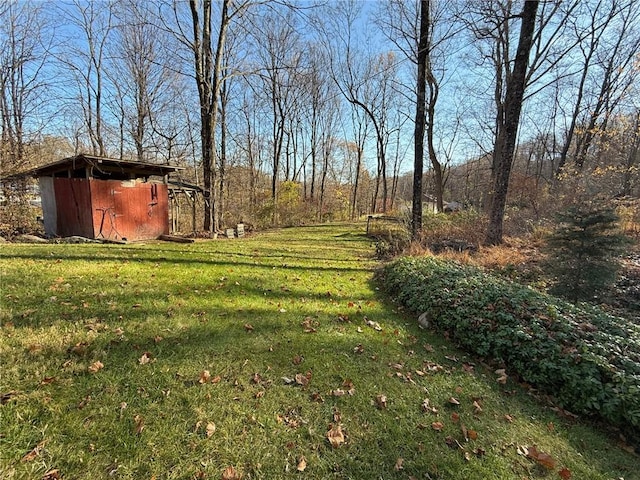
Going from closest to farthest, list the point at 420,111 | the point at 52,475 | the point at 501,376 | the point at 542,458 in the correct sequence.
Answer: the point at 52,475 < the point at 542,458 < the point at 501,376 < the point at 420,111

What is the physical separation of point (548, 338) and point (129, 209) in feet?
38.9

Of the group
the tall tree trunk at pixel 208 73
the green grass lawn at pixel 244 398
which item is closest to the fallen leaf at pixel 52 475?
the green grass lawn at pixel 244 398

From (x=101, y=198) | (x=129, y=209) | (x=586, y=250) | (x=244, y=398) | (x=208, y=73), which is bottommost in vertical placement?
(x=244, y=398)

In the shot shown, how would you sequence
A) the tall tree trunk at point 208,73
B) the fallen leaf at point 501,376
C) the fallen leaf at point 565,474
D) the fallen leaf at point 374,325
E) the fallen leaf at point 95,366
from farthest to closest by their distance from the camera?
the tall tree trunk at point 208,73 < the fallen leaf at point 374,325 < the fallen leaf at point 501,376 < the fallen leaf at point 95,366 < the fallen leaf at point 565,474

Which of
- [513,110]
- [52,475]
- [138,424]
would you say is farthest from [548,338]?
[513,110]

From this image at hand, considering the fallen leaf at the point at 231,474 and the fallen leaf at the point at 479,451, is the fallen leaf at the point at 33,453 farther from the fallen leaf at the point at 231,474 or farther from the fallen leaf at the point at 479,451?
the fallen leaf at the point at 479,451

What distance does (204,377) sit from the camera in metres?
2.69

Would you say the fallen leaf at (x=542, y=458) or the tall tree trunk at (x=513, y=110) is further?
the tall tree trunk at (x=513, y=110)

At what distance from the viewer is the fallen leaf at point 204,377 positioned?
2.65 meters

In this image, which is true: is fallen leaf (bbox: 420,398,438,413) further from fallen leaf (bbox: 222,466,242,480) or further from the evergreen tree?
the evergreen tree

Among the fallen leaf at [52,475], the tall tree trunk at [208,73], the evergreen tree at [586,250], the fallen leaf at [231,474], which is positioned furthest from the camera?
the tall tree trunk at [208,73]

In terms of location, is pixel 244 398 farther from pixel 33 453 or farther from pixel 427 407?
pixel 427 407

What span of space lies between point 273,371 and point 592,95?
25.5 m

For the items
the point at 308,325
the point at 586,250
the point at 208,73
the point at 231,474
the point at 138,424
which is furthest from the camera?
the point at 208,73
